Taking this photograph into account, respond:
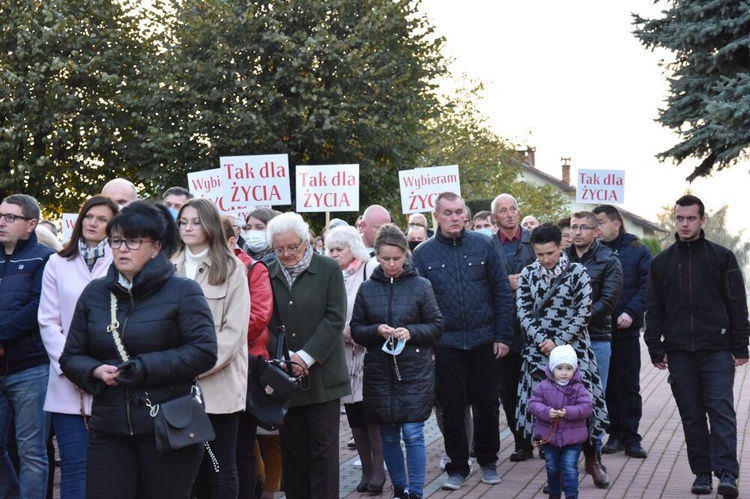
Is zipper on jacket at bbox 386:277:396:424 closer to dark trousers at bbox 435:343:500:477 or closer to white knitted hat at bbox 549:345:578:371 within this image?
dark trousers at bbox 435:343:500:477

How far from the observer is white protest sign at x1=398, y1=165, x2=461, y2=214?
1836 centimetres

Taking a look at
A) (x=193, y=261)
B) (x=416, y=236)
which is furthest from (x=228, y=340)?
(x=416, y=236)

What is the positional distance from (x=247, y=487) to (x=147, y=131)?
2677 centimetres

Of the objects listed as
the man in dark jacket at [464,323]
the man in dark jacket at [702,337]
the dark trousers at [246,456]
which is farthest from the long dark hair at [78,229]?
the man in dark jacket at [702,337]

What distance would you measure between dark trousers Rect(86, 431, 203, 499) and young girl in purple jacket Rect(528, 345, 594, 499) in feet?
12.2

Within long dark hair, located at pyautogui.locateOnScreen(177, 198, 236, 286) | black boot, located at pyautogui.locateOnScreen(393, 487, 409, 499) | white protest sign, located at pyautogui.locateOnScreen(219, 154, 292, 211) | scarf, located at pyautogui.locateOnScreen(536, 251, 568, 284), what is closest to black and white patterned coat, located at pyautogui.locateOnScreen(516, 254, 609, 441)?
scarf, located at pyautogui.locateOnScreen(536, 251, 568, 284)

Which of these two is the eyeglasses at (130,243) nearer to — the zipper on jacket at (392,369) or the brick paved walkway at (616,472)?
the zipper on jacket at (392,369)

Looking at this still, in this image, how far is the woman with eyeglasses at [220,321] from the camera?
679cm

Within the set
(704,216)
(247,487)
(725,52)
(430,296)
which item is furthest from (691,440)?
(725,52)

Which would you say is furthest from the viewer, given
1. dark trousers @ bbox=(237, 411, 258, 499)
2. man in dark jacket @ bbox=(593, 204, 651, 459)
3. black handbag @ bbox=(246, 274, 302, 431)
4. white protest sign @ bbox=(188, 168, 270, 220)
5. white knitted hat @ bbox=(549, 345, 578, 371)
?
white protest sign @ bbox=(188, 168, 270, 220)

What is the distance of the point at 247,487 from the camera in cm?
758

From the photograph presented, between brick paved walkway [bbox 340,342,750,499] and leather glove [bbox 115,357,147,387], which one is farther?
brick paved walkway [bbox 340,342,750,499]

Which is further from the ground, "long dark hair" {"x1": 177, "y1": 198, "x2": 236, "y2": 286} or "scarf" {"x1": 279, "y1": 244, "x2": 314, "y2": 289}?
"long dark hair" {"x1": 177, "y1": 198, "x2": 236, "y2": 286}

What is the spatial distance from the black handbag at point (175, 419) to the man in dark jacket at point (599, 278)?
5794 millimetres
